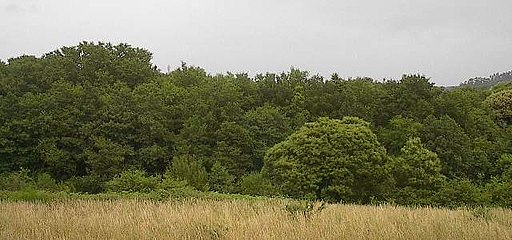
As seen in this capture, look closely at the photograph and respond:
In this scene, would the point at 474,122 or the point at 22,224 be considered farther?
the point at 474,122

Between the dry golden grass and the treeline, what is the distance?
2162 centimetres

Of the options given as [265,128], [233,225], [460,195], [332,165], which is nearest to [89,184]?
[265,128]

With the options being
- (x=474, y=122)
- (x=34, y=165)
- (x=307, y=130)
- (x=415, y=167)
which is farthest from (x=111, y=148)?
(x=474, y=122)

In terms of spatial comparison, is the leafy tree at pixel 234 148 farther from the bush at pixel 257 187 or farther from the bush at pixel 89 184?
the bush at pixel 89 184

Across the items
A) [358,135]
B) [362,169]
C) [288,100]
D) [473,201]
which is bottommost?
[473,201]

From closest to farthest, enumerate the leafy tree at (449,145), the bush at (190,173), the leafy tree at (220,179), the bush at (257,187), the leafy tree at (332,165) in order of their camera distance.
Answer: the bush at (257,187), the leafy tree at (332,165), the bush at (190,173), the leafy tree at (220,179), the leafy tree at (449,145)

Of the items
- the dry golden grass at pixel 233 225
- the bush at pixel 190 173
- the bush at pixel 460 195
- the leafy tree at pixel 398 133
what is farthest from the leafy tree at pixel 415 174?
the dry golden grass at pixel 233 225

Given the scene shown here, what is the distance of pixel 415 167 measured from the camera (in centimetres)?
3503

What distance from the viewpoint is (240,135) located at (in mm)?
43094

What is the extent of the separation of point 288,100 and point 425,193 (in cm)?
2056

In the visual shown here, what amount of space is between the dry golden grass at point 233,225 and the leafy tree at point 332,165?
21592 millimetres

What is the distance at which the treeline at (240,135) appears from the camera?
110 ft

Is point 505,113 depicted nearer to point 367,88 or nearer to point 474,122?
point 474,122

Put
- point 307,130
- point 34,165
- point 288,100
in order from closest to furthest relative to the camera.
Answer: point 307,130
point 34,165
point 288,100
